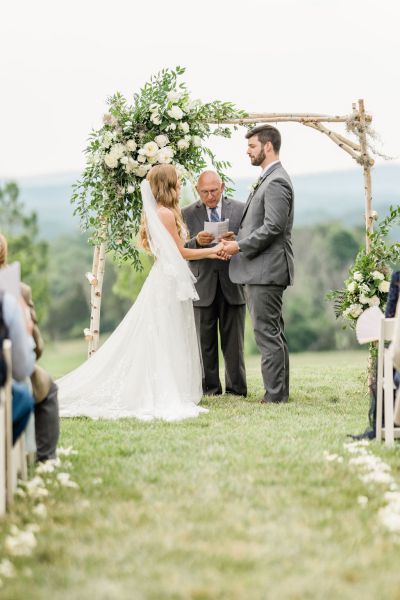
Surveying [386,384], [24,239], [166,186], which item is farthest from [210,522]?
[24,239]

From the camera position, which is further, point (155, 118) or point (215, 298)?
point (215, 298)

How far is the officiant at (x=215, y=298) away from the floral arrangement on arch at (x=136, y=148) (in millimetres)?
297

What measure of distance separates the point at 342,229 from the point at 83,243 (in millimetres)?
13029

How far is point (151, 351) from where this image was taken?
674cm

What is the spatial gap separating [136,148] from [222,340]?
1.83 meters

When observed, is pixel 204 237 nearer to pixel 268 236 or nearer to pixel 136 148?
pixel 268 236

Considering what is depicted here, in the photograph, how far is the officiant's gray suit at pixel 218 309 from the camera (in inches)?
301

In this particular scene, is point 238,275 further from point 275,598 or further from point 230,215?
point 275,598

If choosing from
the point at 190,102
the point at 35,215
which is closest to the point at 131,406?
the point at 190,102

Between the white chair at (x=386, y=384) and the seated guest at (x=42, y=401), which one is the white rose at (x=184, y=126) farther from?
the white chair at (x=386, y=384)

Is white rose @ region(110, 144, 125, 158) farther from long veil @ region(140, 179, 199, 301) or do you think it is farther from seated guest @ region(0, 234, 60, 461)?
seated guest @ region(0, 234, 60, 461)

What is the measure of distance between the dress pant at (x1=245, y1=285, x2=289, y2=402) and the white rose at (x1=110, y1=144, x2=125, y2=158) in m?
1.60

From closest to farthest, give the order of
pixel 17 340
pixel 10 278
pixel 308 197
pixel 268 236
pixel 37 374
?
pixel 17 340, pixel 10 278, pixel 37 374, pixel 268 236, pixel 308 197

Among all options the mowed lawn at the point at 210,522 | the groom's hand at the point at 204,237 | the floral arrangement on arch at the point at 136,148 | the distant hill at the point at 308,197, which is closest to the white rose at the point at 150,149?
the floral arrangement on arch at the point at 136,148
